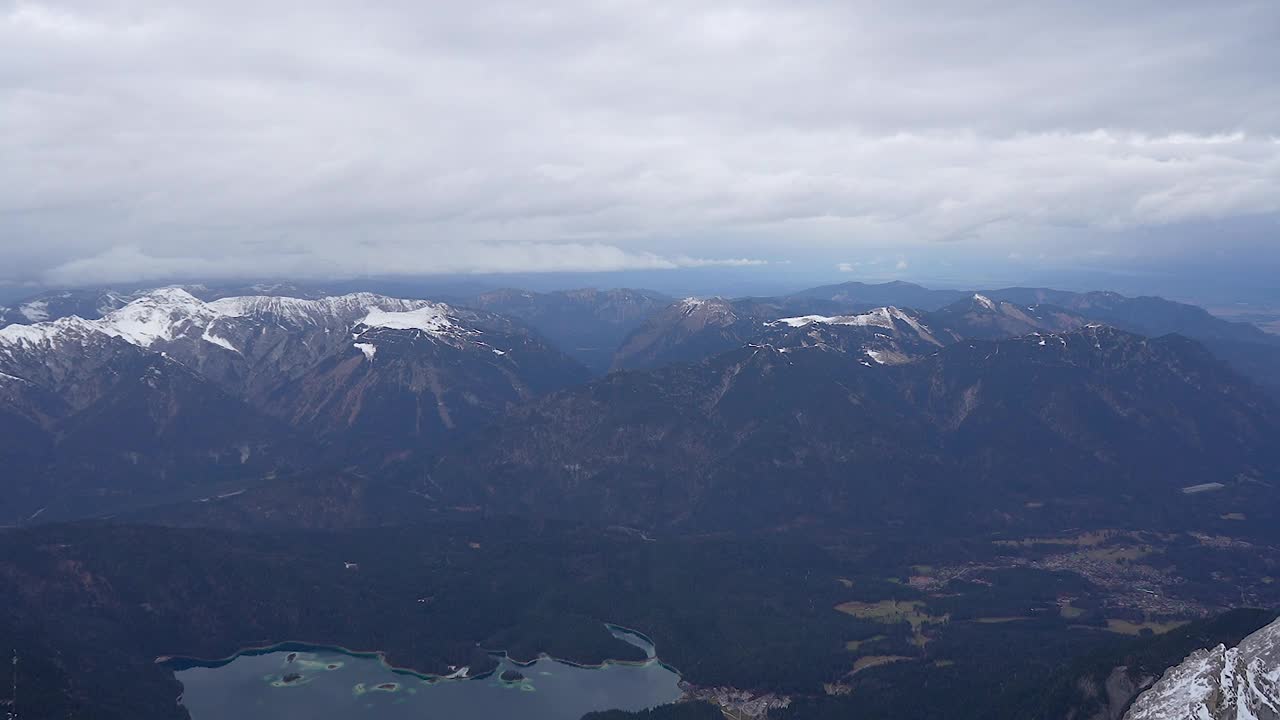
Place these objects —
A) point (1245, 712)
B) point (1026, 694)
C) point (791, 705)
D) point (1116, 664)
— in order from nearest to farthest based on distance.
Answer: point (1245, 712) < point (1116, 664) < point (1026, 694) < point (791, 705)

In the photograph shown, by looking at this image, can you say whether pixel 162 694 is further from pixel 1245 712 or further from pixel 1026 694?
pixel 1245 712

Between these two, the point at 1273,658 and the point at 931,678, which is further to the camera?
the point at 931,678

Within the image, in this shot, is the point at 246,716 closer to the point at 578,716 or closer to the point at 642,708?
the point at 578,716

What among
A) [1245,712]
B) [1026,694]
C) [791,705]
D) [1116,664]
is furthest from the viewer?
[791,705]

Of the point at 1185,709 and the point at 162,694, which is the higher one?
the point at 1185,709

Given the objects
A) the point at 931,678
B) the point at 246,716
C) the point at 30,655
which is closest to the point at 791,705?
the point at 931,678

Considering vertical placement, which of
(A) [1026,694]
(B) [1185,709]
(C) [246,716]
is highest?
(B) [1185,709]
